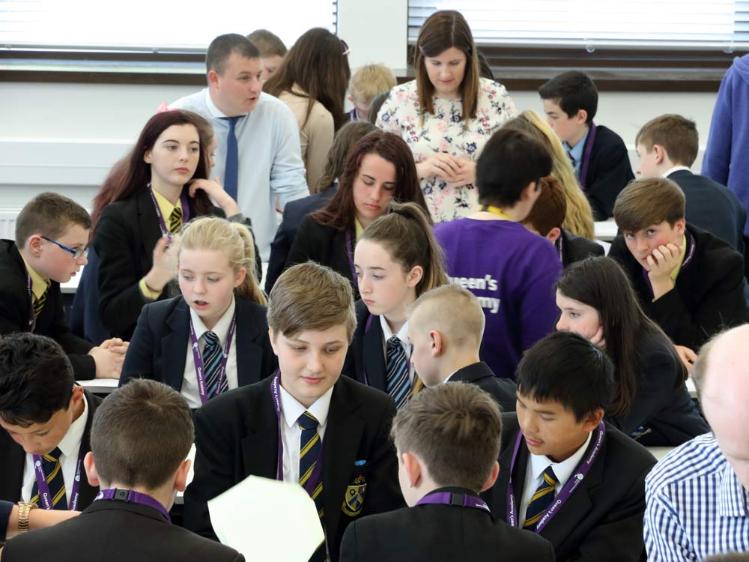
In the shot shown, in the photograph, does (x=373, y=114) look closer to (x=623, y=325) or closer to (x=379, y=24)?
(x=379, y=24)

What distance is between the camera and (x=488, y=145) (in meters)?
3.86

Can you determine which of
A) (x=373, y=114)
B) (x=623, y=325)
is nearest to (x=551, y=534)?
(x=623, y=325)

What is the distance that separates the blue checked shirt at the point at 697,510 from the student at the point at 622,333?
1.24 meters

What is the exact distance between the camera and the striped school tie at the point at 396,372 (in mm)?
3418

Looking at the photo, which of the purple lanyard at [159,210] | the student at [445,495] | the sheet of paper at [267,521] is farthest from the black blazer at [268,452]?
the purple lanyard at [159,210]

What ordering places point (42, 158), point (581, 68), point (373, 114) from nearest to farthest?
point (373, 114), point (42, 158), point (581, 68)

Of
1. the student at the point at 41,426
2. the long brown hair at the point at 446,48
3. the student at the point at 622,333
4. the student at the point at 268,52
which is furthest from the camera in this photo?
the student at the point at 268,52

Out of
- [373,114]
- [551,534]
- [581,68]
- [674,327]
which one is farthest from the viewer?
[581,68]

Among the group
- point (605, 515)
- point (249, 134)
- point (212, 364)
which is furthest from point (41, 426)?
point (249, 134)

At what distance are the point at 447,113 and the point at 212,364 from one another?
212cm

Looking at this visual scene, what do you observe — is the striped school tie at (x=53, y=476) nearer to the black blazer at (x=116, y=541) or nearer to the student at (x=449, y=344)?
the black blazer at (x=116, y=541)

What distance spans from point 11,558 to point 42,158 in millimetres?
5924

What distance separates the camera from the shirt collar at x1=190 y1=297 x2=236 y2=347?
140 inches

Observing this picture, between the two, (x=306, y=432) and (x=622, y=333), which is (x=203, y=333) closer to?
(x=306, y=432)
